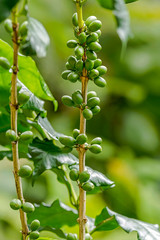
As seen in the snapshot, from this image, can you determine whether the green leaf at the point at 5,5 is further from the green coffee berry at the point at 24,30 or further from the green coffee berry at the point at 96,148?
the green coffee berry at the point at 96,148

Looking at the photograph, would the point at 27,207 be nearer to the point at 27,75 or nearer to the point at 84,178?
the point at 84,178

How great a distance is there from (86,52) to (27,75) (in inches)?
5.1

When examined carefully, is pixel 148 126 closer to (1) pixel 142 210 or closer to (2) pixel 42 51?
(1) pixel 142 210

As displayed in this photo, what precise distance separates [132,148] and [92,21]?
1991mm

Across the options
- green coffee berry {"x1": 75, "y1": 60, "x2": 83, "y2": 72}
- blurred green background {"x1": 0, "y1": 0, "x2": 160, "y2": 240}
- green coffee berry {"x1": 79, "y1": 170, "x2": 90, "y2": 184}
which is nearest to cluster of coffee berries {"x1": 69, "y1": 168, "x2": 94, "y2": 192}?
green coffee berry {"x1": 79, "y1": 170, "x2": 90, "y2": 184}

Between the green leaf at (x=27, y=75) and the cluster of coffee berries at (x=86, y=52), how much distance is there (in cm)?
9

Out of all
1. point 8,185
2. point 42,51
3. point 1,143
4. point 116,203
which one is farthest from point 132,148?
point 42,51

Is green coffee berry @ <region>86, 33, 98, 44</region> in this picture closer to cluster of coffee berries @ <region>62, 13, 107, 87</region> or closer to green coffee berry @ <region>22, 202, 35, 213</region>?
cluster of coffee berries @ <region>62, 13, 107, 87</region>

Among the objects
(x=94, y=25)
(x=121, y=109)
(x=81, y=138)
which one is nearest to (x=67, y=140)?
(x=81, y=138)

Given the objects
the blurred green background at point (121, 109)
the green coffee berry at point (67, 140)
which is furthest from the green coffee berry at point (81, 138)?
the blurred green background at point (121, 109)

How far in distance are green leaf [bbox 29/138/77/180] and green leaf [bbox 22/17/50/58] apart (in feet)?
0.45

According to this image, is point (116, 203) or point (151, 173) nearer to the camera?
point (116, 203)

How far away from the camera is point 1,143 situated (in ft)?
1.70

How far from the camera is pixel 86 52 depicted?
0.37 metres
